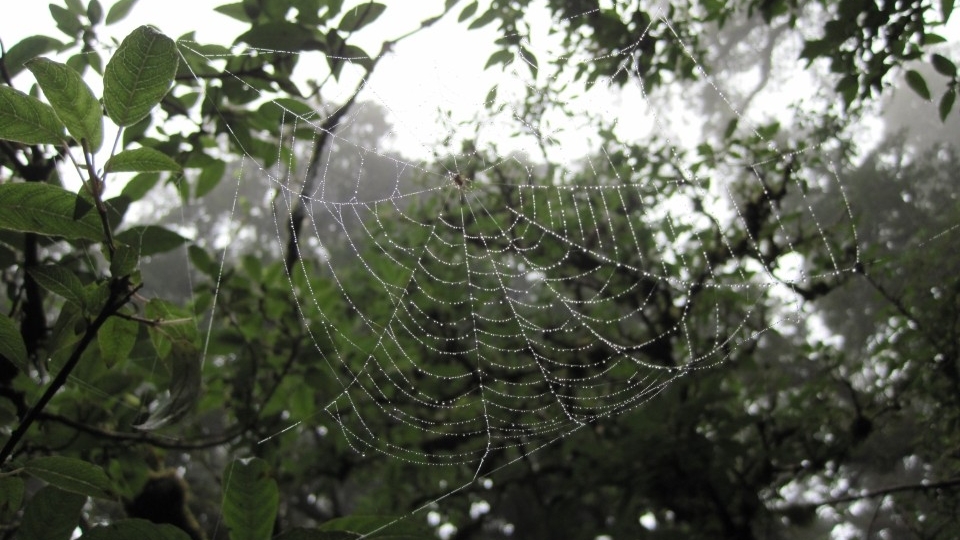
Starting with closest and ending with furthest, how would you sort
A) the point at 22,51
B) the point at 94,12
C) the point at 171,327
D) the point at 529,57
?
the point at 171,327, the point at 22,51, the point at 94,12, the point at 529,57

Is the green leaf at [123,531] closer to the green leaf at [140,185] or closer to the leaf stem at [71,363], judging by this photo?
the leaf stem at [71,363]

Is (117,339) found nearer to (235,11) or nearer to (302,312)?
(235,11)

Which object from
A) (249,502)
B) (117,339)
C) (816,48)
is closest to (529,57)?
(816,48)

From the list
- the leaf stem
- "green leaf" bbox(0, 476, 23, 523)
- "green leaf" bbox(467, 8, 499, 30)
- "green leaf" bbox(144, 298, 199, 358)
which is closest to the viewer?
the leaf stem

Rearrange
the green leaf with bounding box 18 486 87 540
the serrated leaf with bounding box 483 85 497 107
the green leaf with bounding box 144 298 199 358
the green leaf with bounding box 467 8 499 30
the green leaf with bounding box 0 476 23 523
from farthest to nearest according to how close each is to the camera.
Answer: the serrated leaf with bounding box 483 85 497 107 → the green leaf with bounding box 467 8 499 30 → the green leaf with bounding box 144 298 199 358 → the green leaf with bounding box 0 476 23 523 → the green leaf with bounding box 18 486 87 540

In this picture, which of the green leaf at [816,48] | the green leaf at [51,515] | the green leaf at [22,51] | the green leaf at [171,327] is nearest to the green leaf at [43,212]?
the green leaf at [171,327]

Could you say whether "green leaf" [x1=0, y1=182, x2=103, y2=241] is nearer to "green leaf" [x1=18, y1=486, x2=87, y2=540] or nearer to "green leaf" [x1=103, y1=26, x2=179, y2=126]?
"green leaf" [x1=103, y1=26, x2=179, y2=126]

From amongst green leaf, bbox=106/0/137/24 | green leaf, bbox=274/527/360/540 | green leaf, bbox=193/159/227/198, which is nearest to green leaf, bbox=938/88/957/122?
green leaf, bbox=274/527/360/540
